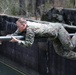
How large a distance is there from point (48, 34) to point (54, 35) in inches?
5.3

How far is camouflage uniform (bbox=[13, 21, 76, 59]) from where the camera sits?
15.6 feet

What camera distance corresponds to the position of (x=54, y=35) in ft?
16.7

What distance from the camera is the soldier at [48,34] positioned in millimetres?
4725

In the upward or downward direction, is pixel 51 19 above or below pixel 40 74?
above

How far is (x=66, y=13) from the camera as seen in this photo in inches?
429

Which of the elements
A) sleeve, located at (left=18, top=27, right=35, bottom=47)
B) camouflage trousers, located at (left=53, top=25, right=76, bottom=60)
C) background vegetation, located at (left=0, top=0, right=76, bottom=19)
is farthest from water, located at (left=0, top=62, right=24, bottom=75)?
sleeve, located at (left=18, top=27, right=35, bottom=47)

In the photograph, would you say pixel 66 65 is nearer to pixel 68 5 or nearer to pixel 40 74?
pixel 40 74

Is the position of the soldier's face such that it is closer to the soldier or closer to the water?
the soldier

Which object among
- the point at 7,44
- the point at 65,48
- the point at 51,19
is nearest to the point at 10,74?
the point at 7,44

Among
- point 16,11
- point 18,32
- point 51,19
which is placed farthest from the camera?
point 16,11

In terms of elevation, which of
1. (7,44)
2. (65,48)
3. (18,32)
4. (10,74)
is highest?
(18,32)

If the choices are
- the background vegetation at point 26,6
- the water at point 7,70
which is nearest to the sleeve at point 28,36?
the water at point 7,70

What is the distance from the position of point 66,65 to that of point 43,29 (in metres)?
4.12

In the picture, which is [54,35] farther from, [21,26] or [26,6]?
[26,6]
